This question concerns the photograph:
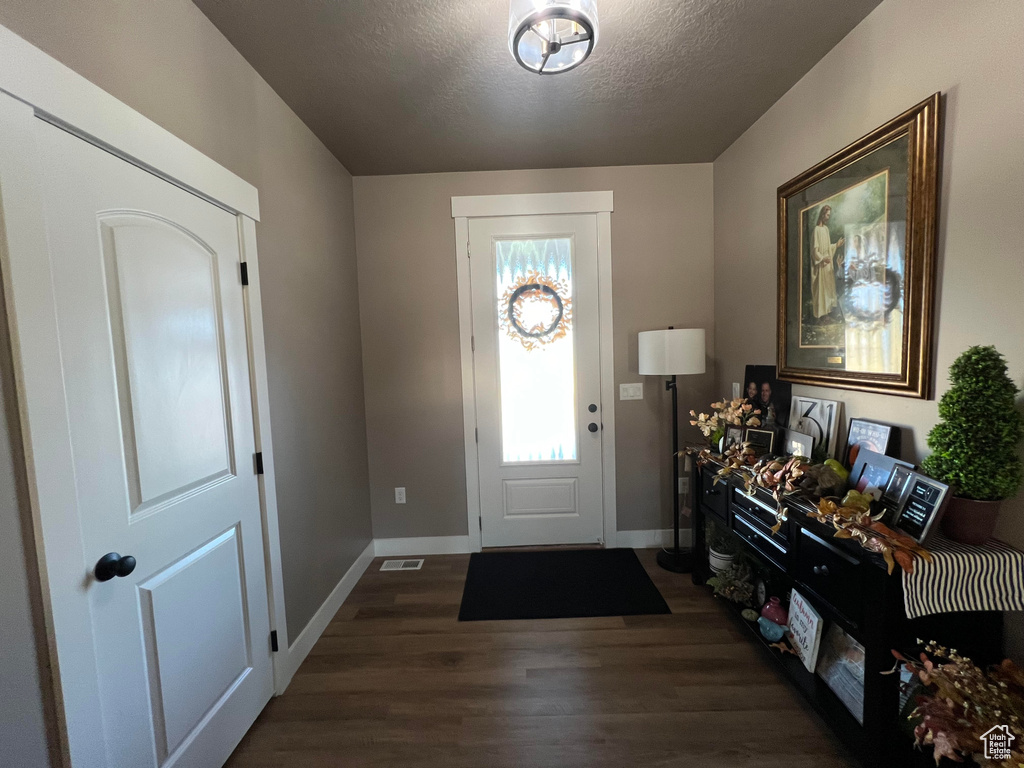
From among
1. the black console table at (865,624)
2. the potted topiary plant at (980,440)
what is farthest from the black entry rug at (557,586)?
the potted topiary plant at (980,440)

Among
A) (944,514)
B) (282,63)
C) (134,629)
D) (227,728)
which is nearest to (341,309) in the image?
(282,63)

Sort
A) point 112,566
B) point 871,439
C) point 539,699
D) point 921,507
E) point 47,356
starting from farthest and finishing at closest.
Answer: point 539,699, point 871,439, point 921,507, point 112,566, point 47,356

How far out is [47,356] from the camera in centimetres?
93

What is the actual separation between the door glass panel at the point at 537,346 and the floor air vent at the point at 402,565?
3.28ft

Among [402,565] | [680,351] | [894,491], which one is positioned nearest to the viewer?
[894,491]

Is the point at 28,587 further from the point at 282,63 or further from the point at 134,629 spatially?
the point at 282,63

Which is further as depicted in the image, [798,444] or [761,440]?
[761,440]

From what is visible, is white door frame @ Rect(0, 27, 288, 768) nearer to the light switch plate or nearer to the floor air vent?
the floor air vent

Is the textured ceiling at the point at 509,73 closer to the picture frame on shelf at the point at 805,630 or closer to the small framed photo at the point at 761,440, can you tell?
the small framed photo at the point at 761,440

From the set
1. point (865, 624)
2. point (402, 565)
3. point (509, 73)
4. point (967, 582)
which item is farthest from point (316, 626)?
point (509, 73)

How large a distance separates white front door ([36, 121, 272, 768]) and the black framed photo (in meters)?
2.44

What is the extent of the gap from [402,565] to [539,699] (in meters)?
1.42

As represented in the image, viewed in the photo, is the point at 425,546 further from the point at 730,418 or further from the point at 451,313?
the point at 730,418

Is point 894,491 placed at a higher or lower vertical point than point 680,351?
lower
